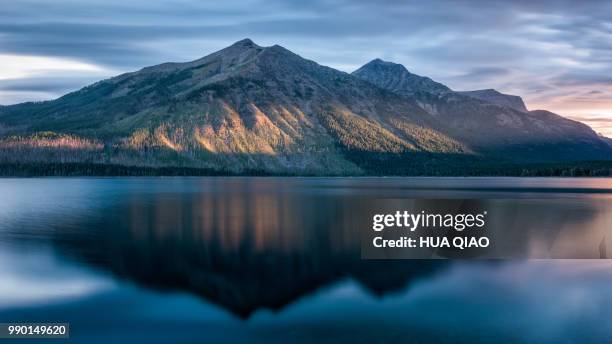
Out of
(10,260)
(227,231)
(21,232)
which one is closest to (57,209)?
(21,232)

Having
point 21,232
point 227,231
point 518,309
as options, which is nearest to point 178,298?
point 518,309

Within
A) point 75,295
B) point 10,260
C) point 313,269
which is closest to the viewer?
point 75,295

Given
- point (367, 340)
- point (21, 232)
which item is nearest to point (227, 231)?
point (21, 232)

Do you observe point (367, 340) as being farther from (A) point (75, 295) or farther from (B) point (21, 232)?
(B) point (21, 232)

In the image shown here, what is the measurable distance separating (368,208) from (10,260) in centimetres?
6487

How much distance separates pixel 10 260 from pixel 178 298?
2249cm

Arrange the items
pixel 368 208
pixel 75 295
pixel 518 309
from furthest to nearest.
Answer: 1. pixel 368 208
2. pixel 75 295
3. pixel 518 309

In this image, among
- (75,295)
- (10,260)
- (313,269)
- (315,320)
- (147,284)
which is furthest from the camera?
(10,260)

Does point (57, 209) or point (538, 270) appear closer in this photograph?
point (538, 270)

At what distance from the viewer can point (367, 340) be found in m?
29.2

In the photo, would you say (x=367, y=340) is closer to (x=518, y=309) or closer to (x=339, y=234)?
(x=518, y=309)

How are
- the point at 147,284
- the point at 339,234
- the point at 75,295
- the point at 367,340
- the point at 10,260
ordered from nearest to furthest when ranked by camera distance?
the point at 367,340 → the point at 75,295 → the point at 147,284 → the point at 10,260 → the point at 339,234

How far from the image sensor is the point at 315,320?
108 feet

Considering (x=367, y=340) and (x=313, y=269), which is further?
(x=313, y=269)
